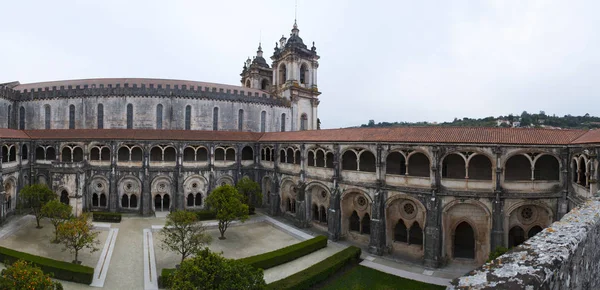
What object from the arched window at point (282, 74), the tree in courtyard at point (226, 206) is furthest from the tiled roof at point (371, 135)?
the arched window at point (282, 74)

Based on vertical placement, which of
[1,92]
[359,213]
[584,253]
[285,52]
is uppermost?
[285,52]

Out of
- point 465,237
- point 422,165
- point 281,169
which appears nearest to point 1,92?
point 281,169

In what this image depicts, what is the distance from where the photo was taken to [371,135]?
2923 cm

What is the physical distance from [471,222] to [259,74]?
4508cm

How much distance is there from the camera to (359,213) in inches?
1190

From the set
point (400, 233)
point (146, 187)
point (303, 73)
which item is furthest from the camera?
point (303, 73)

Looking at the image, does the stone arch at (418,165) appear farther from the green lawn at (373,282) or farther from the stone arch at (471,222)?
the green lawn at (373,282)

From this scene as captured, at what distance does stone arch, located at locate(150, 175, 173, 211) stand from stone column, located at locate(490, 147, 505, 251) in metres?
32.7

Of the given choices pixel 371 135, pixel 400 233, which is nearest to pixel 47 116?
pixel 371 135

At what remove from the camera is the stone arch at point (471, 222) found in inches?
968

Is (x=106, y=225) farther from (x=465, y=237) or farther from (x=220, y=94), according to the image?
(x=465, y=237)

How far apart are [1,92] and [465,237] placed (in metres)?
54.6

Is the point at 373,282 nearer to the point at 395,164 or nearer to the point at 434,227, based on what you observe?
the point at 434,227

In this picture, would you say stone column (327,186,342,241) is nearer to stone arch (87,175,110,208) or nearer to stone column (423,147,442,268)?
stone column (423,147,442,268)
